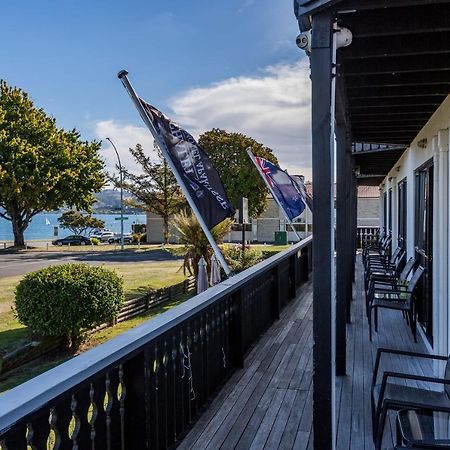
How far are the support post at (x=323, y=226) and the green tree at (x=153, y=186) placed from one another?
2966 centimetres

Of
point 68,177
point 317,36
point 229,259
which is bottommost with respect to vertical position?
point 229,259

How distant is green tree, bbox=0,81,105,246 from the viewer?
1082 inches

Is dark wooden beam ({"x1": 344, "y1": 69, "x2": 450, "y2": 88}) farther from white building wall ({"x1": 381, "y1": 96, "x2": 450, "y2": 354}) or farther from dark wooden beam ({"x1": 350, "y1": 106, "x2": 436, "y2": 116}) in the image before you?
dark wooden beam ({"x1": 350, "y1": 106, "x2": 436, "y2": 116})

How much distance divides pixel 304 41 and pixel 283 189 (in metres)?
6.65

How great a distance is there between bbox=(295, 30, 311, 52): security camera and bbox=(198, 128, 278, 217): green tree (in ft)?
90.0

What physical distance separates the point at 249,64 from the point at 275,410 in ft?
39.7

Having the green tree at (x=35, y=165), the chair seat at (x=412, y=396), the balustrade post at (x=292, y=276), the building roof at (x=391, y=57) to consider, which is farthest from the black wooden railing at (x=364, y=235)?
the green tree at (x=35, y=165)

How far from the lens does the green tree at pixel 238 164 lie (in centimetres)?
3019

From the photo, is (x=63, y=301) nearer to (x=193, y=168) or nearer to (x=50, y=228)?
(x=193, y=168)

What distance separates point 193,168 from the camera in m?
5.90

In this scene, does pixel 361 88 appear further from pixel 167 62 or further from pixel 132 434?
pixel 167 62

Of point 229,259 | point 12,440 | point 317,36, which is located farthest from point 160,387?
point 229,259

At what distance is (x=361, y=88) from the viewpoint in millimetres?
3701

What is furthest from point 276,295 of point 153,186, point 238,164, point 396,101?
point 153,186
